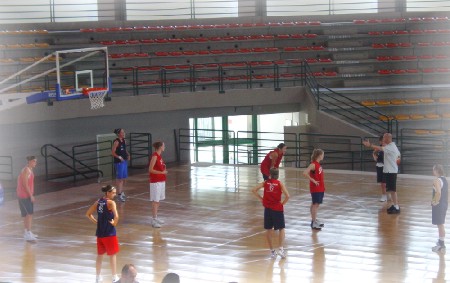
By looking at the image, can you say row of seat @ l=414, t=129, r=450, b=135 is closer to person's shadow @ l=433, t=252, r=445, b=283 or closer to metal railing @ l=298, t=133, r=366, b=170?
metal railing @ l=298, t=133, r=366, b=170

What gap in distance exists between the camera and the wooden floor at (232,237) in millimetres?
13125

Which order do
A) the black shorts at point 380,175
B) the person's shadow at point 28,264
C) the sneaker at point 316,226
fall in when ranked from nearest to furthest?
the person's shadow at point 28,264 → the sneaker at point 316,226 → the black shorts at point 380,175

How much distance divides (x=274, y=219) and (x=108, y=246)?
2.68 metres

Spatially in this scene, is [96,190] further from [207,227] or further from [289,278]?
[289,278]

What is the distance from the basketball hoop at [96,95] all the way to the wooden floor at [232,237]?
196 cm

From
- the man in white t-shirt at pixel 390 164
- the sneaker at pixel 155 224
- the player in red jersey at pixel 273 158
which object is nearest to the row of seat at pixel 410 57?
the man in white t-shirt at pixel 390 164

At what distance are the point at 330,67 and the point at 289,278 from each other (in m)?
16.4

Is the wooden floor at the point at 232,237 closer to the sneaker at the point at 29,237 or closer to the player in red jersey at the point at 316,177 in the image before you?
the sneaker at the point at 29,237

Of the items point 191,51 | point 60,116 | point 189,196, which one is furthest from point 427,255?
point 191,51

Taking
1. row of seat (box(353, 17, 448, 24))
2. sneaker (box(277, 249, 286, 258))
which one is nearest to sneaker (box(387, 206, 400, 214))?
sneaker (box(277, 249, 286, 258))

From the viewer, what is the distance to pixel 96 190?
2016cm

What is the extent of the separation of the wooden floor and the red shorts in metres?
0.69

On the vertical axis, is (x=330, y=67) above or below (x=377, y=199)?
above

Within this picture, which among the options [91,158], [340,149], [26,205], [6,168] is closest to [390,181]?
[26,205]
